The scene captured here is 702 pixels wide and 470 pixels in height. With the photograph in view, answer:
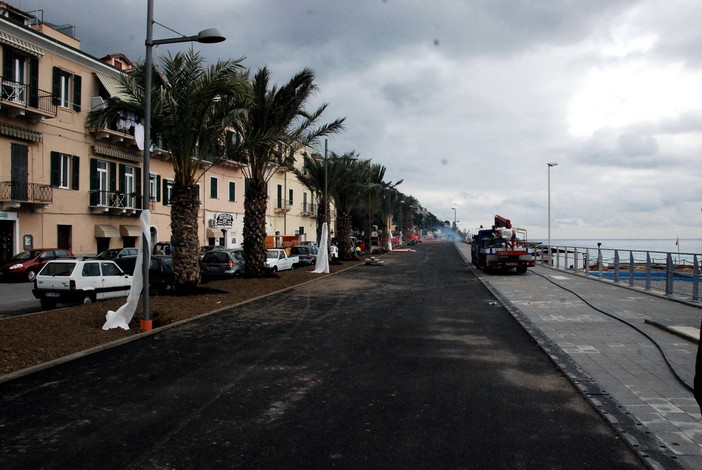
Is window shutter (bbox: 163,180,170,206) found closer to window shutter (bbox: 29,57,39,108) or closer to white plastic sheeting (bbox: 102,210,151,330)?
window shutter (bbox: 29,57,39,108)

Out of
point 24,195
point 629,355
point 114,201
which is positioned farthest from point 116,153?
point 629,355

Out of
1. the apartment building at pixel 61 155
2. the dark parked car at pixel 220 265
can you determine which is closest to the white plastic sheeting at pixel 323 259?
the dark parked car at pixel 220 265

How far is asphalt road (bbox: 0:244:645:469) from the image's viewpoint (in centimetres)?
438

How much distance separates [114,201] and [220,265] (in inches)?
439

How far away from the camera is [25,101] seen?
78.8ft

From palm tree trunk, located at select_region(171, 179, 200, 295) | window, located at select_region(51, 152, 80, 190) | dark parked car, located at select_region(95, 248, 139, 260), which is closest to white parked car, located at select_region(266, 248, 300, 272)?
dark parked car, located at select_region(95, 248, 139, 260)

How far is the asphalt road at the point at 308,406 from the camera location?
4379 mm

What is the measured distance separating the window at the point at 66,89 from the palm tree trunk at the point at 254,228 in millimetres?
12325

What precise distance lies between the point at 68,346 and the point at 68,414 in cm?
367

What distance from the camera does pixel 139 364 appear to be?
7.60m

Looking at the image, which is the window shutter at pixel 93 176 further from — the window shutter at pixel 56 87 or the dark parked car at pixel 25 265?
the dark parked car at pixel 25 265

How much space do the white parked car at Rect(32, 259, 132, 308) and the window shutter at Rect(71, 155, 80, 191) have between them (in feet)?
51.1

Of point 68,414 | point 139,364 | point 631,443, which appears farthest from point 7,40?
point 631,443

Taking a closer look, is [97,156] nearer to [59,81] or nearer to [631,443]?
[59,81]
